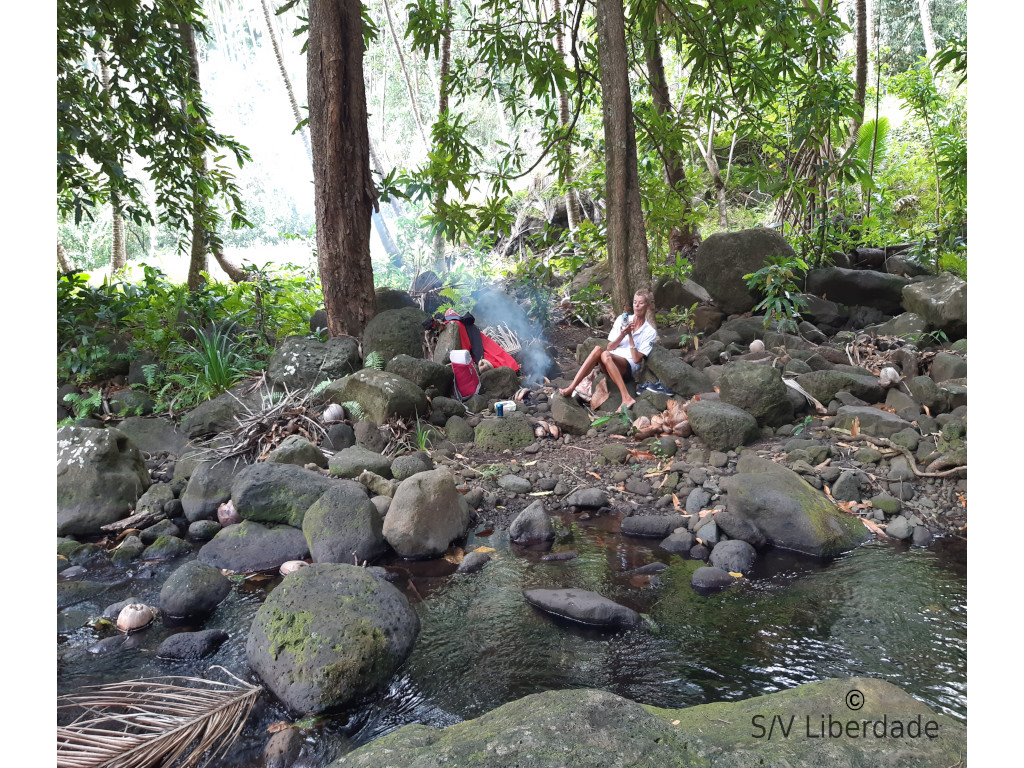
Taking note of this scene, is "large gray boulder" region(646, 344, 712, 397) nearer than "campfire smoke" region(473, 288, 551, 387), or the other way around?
"large gray boulder" region(646, 344, 712, 397)

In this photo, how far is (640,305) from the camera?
6656 millimetres

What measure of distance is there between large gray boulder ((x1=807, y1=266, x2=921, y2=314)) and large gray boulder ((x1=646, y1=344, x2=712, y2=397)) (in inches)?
158

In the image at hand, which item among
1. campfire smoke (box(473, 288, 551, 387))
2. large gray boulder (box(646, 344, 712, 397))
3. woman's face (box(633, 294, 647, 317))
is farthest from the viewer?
campfire smoke (box(473, 288, 551, 387))

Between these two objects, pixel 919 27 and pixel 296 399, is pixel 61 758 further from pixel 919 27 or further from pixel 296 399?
pixel 919 27

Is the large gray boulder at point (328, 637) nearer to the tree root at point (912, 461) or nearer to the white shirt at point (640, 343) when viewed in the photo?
the tree root at point (912, 461)

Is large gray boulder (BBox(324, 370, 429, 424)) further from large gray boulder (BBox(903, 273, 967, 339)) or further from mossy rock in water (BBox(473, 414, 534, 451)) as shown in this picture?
large gray boulder (BBox(903, 273, 967, 339))

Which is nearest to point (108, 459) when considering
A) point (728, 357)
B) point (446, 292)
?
point (446, 292)

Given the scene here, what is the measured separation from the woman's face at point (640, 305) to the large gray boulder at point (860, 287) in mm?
4269

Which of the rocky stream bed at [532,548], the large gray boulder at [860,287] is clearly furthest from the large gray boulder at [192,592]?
the large gray boulder at [860,287]

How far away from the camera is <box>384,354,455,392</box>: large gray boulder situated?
266 inches

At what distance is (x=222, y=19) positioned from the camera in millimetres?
25203

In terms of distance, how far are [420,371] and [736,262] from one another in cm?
507

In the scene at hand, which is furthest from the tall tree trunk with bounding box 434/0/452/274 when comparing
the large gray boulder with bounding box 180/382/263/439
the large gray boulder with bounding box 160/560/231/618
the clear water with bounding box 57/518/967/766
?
the large gray boulder with bounding box 160/560/231/618

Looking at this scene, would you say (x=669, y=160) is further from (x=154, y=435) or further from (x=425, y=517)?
(x=154, y=435)
